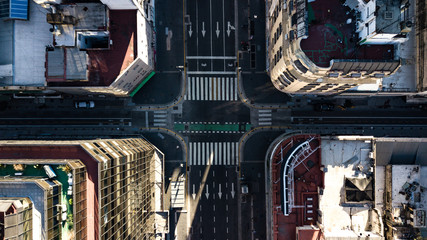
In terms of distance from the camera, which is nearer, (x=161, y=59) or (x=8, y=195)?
(x=8, y=195)

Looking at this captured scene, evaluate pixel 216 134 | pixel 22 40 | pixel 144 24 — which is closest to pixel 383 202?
pixel 216 134

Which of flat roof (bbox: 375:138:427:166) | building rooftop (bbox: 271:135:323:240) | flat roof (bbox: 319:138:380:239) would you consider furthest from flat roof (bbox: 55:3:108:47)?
flat roof (bbox: 375:138:427:166)

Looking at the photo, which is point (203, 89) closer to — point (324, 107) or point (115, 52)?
point (115, 52)

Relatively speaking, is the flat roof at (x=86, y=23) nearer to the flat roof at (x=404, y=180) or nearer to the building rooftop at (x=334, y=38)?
the building rooftop at (x=334, y=38)

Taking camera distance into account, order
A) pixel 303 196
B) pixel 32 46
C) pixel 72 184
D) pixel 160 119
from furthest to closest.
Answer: pixel 160 119 → pixel 303 196 → pixel 32 46 → pixel 72 184

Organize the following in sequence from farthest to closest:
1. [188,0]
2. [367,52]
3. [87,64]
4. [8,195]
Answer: [188,0], [87,64], [367,52], [8,195]

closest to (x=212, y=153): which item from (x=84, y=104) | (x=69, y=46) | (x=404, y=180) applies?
(x=84, y=104)

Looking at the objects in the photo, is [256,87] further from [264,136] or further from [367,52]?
[367,52]

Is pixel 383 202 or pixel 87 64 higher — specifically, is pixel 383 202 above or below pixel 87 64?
below
